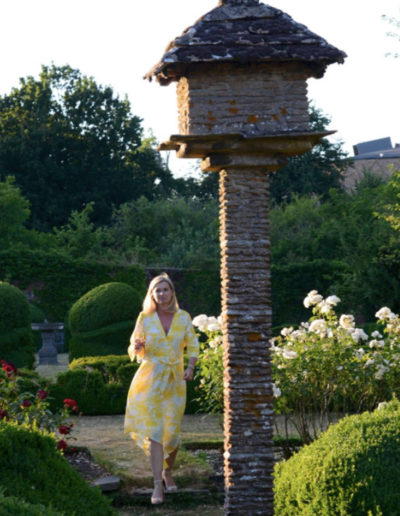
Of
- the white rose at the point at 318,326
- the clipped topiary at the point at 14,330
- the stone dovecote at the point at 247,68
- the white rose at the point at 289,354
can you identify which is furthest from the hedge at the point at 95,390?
the stone dovecote at the point at 247,68

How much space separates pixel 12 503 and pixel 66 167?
33.5m

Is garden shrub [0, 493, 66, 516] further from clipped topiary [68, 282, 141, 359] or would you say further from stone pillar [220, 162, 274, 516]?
clipped topiary [68, 282, 141, 359]

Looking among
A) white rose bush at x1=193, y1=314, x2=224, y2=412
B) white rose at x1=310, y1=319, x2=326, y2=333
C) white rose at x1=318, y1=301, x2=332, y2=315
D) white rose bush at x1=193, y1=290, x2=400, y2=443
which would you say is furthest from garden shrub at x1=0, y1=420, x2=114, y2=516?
white rose at x1=318, y1=301, x2=332, y2=315

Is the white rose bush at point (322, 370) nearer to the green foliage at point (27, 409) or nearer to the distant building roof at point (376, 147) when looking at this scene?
the green foliage at point (27, 409)

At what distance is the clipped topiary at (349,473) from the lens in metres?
4.90

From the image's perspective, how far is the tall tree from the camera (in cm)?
3584

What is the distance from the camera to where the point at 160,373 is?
772 cm

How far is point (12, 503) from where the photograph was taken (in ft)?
12.6

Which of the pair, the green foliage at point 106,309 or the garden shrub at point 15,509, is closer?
the garden shrub at point 15,509

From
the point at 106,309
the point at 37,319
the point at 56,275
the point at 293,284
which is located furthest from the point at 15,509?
the point at 293,284

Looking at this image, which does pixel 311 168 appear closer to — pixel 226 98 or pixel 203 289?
pixel 203 289

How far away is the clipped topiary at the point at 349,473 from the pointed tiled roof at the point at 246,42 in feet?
8.41

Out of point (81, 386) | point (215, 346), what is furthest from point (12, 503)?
point (81, 386)

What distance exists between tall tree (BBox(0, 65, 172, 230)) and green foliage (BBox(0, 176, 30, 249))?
10.7 feet
